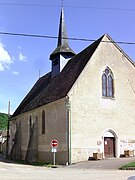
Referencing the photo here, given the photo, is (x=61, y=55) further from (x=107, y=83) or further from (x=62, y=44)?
(x=107, y=83)

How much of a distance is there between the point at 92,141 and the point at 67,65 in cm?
1125

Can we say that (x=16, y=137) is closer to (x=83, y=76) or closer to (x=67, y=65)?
(x=67, y=65)


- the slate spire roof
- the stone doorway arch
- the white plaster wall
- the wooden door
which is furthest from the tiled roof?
the wooden door

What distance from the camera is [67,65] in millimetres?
37312

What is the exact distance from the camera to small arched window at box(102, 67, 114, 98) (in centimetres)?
3124

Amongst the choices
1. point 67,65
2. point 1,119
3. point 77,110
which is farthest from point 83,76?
point 1,119

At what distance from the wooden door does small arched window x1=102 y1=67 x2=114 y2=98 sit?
4157 mm

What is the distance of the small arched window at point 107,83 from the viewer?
102ft

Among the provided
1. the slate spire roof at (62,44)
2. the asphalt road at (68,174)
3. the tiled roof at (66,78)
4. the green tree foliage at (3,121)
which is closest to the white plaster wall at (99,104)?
the tiled roof at (66,78)

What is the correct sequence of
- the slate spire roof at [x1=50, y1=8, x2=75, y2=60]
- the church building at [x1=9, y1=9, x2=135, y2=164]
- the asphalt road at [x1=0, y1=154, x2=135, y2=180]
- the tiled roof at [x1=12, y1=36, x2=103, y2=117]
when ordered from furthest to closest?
the slate spire roof at [x1=50, y1=8, x2=75, y2=60]
the tiled roof at [x1=12, y1=36, x2=103, y2=117]
the church building at [x1=9, y1=9, x2=135, y2=164]
the asphalt road at [x1=0, y1=154, x2=135, y2=180]

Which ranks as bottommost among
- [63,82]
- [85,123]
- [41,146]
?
[41,146]

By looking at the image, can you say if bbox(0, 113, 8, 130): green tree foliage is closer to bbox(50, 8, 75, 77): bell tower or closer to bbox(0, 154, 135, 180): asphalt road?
bbox(50, 8, 75, 77): bell tower

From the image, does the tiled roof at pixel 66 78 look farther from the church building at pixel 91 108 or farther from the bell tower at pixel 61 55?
the bell tower at pixel 61 55

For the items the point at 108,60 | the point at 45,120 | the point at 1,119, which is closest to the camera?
the point at 108,60
